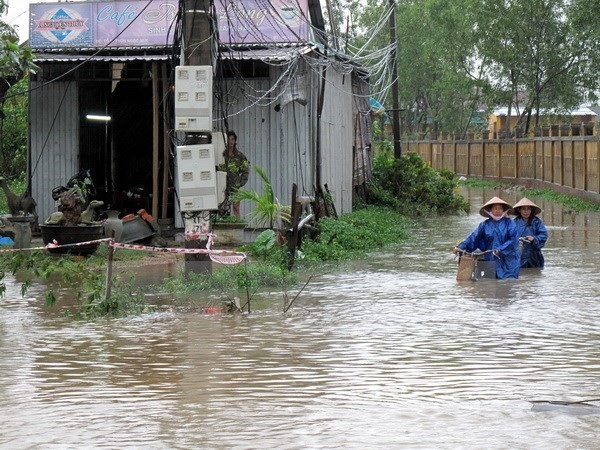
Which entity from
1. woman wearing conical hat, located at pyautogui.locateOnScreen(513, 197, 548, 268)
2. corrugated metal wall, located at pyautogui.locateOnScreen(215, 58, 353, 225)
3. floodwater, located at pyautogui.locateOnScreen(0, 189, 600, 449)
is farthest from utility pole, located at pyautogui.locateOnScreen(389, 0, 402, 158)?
floodwater, located at pyautogui.locateOnScreen(0, 189, 600, 449)

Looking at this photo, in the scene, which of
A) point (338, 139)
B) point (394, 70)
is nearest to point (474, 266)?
point (338, 139)

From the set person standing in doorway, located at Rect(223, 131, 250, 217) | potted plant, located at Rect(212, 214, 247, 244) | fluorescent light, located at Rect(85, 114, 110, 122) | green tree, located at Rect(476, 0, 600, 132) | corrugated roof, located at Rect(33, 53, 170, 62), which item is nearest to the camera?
potted plant, located at Rect(212, 214, 247, 244)

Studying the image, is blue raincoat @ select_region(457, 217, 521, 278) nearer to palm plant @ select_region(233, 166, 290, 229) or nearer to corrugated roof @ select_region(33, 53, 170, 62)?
palm plant @ select_region(233, 166, 290, 229)

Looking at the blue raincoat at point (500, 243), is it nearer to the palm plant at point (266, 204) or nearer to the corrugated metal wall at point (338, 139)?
the palm plant at point (266, 204)

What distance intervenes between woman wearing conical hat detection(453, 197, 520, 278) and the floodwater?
559mm

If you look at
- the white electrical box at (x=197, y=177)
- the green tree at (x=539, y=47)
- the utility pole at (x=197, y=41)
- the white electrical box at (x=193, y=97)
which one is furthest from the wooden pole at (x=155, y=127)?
the green tree at (x=539, y=47)

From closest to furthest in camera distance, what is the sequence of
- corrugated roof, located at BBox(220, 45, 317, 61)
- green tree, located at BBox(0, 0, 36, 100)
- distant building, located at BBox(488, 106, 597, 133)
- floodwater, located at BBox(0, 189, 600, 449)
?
floodwater, located at BBox(0, 189, 600, 449), green tree, located at BBox(0, 0, 36, 100), corrugated roof, located at BBox(220, 45, 317, 61), distant building, located at BBox(488, 106, 597, 133)

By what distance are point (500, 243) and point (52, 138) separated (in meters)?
9.56

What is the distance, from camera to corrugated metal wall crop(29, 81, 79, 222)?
20.8 m

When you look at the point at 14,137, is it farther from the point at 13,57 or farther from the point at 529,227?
the point at 13,57

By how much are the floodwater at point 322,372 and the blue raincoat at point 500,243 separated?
567 millimetres

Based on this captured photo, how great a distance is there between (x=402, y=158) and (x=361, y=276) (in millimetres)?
14521

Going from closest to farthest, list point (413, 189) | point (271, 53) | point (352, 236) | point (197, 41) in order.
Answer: point (197, 41) → point (271, 53) → point (352, 236) → point (413, 189)

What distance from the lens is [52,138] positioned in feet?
68.5
